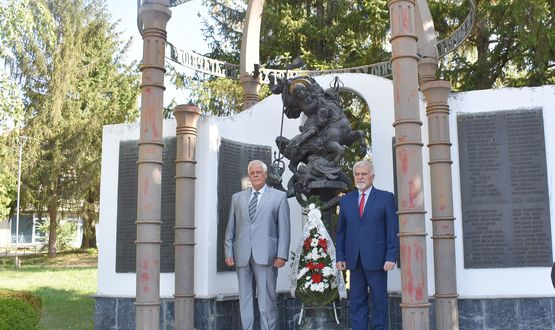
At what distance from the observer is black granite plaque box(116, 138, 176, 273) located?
7.42m

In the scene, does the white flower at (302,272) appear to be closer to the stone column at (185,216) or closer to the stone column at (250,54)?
the stone column at (185,216)

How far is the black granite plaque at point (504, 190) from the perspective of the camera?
647 centimetres

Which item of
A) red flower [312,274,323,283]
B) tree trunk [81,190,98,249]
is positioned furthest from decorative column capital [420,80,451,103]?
tree trunk [81,190,98,249]

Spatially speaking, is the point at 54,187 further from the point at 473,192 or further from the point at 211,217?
the point at 473,192

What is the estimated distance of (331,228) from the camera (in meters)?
6.65

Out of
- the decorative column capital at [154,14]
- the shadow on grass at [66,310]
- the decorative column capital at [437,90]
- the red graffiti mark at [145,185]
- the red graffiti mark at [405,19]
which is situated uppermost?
the decorative column capital at [154,14]

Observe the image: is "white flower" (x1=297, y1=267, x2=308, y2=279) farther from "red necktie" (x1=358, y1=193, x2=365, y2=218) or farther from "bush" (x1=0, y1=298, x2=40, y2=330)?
"bush" (x1=0, y1=298, x2=40, y2=330)

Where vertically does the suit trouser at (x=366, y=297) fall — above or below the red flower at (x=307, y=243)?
below

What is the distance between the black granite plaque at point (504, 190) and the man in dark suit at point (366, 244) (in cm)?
171

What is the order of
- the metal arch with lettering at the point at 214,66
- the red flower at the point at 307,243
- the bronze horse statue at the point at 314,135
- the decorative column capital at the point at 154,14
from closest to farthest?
1. the red flower at the point at 307,243
2. the decorative column capital at the point at 154,14
3. the bronze horse statue at the point at 314,135
4. the metal arch with lettering at the point at 214,66

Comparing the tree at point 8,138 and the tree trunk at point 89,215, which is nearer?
the tree at point 8,138

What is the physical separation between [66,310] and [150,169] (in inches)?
207

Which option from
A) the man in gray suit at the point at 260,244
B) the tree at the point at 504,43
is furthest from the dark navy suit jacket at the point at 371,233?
the tree at the point at 504,43

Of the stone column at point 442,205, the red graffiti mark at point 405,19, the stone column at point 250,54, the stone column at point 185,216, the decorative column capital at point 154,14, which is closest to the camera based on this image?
the red graffiti mark at point 405,19
